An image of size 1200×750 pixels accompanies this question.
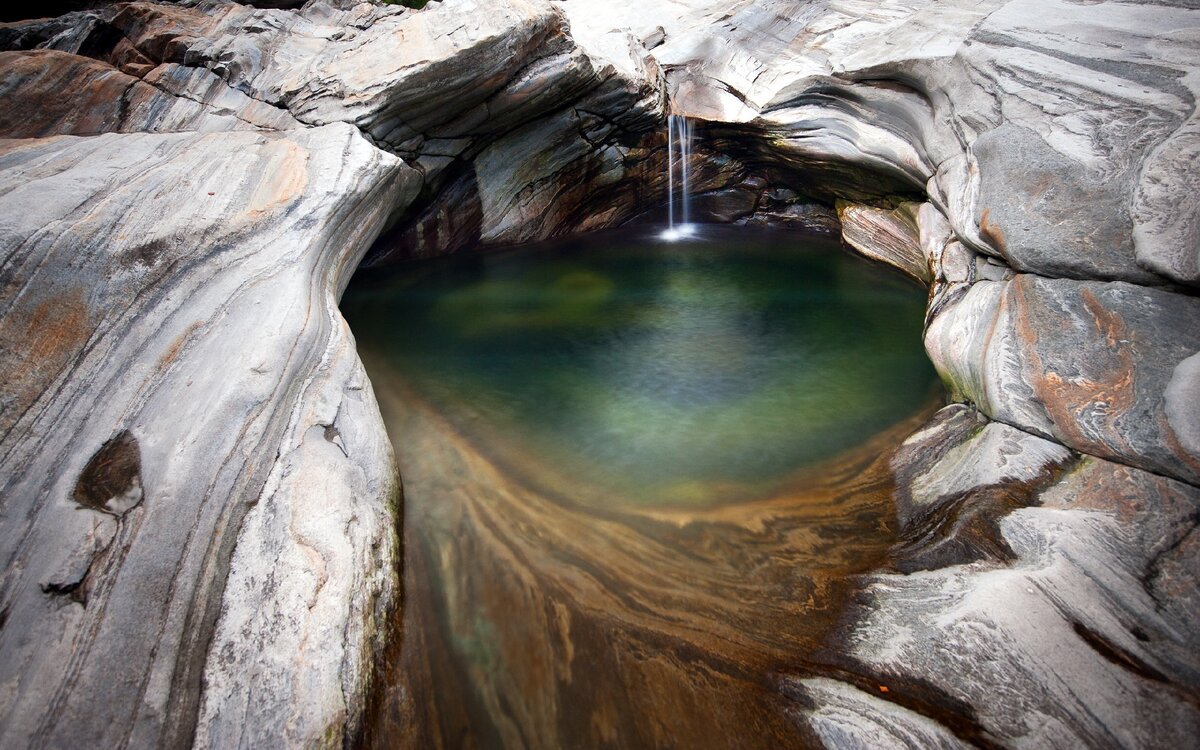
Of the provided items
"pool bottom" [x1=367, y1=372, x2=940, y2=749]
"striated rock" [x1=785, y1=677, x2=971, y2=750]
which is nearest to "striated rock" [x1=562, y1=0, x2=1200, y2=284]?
"pool bottom" [x1=367, y1=372, x2=940, y2=749]

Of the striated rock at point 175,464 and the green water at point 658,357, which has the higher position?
the striated rock at point 175,464

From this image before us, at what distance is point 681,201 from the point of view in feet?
31.5

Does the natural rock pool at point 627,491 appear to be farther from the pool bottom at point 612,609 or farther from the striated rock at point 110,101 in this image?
the striated rock at point 110,101

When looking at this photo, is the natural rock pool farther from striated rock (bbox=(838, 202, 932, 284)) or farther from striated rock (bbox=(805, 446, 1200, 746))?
striated rock (bbox=(838, 202, 932, 284))

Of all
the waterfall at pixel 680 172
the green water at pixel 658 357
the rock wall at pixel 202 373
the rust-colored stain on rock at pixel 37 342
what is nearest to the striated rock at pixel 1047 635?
the green water at pixel 658 357

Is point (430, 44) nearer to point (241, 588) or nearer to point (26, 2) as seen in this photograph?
point (241, 588)

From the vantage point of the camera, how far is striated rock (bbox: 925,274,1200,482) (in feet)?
8.90

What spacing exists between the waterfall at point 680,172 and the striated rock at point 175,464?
19.9 feet

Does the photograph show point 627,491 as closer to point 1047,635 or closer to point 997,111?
point 1047,635

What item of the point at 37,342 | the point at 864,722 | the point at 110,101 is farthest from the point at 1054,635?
the point at 110,101

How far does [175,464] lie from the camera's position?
8.27ft

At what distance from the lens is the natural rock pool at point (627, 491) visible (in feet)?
7.47

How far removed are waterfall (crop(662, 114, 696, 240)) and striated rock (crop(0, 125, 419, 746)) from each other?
239 inches

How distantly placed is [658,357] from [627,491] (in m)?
2.05
